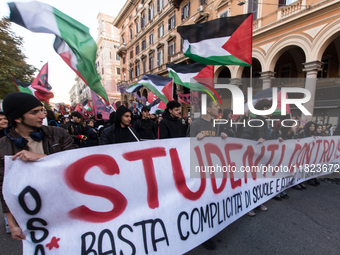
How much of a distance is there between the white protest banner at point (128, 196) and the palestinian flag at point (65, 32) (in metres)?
1.31

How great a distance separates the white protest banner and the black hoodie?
104cm

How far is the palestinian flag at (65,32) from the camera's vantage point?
1822 millimetres

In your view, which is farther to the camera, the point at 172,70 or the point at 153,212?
the point at 172,70

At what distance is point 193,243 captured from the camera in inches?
67.7

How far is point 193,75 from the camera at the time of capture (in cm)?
451

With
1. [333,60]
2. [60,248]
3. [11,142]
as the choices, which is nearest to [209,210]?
[60,248]

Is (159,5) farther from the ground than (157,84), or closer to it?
farther from the ground

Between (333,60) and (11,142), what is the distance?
16107 millimetres

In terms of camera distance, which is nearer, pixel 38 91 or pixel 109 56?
pixel 38 91

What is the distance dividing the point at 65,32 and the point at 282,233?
156 inches

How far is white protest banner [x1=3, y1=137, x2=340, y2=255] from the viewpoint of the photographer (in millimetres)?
1280

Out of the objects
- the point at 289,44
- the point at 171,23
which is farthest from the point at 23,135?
the point at 171,23

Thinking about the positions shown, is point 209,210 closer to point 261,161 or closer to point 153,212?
point 153,212

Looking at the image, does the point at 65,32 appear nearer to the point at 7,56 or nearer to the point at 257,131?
the point at 257,131
